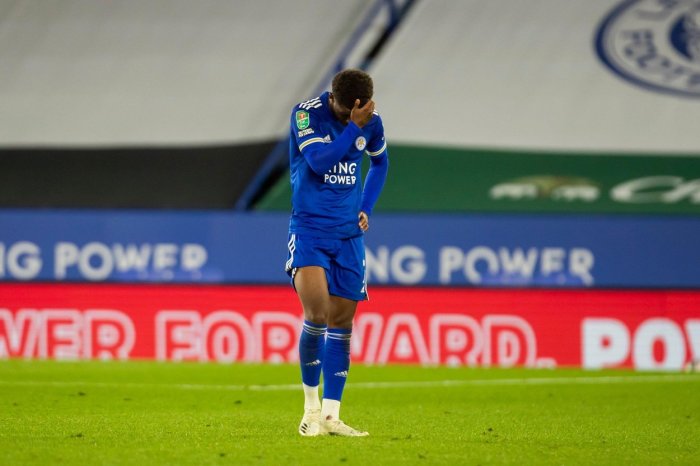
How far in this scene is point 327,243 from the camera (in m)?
6.09

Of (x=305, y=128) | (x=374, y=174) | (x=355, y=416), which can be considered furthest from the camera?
(x=355, y=416)

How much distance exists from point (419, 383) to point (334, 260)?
12.1 feet

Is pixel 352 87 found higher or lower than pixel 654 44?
lower

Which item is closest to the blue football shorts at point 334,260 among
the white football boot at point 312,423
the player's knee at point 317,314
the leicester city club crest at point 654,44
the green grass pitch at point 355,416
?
the player's knee at point 317,314

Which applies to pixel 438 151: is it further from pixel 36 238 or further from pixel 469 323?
pixel 36 238

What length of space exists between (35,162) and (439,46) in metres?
4.67

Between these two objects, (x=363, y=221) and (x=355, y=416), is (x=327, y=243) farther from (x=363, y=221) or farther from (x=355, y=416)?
(x=355, y=416)

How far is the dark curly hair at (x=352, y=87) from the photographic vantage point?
5941mm

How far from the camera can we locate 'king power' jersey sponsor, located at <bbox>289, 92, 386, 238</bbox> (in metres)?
6.09

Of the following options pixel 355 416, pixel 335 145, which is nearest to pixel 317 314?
pixel 335 145

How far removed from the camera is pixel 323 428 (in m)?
6.12

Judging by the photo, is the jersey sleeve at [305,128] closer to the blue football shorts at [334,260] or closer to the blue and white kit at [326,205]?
the blue and white kit at [326,205]

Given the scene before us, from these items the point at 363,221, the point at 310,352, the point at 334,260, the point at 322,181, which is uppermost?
the point at 322,181

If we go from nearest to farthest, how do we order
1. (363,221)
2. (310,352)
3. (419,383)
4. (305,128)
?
1. (305,128)
2. (310,352)
3. (363,221)
4. (419,383)
